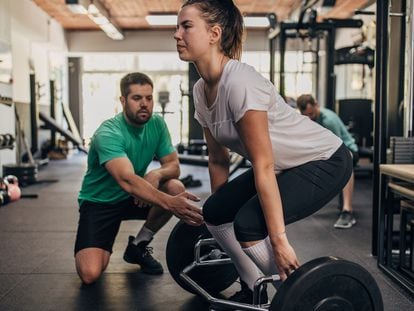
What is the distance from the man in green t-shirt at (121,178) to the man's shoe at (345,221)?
54.6 inches

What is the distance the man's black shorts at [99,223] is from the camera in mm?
2170

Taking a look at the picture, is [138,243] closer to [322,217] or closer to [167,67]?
[322,217]

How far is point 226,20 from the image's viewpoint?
1.30 meters

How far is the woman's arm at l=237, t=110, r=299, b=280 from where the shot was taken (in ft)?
3.95

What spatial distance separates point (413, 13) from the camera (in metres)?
2.56

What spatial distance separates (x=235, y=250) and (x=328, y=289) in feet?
1.12

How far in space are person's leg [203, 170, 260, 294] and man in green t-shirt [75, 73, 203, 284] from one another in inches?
20.2

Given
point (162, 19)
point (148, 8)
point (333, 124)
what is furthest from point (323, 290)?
point (162, 19)

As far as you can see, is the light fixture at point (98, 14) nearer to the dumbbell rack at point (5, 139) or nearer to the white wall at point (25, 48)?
the white wall at point (25, 48)

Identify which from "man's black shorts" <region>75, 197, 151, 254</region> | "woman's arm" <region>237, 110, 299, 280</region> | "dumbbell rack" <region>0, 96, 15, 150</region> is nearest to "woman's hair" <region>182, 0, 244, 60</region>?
"woman's arm" <region>237, 110, 299, 280</region>

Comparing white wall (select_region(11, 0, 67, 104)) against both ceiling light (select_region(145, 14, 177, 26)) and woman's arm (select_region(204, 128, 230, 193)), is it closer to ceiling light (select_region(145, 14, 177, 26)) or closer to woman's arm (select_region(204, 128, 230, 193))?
ceiling light (select_region(145, 14, 177, 26))

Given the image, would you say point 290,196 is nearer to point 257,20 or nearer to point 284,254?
point 284,254

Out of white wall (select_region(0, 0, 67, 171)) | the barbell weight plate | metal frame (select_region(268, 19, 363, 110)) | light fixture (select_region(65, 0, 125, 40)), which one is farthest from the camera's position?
light fixture (select_region(65, 0, 125, 40))

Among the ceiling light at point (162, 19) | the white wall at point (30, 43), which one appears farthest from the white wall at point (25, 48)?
the ceiling light at point (162, 19)
